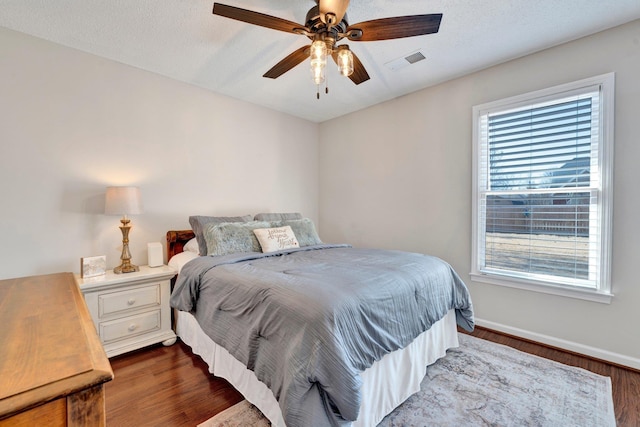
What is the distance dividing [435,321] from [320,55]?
1925 millimetres

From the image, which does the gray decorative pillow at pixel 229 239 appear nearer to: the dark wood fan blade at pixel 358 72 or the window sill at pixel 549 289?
the dark wood fan blade at pixel 358 72

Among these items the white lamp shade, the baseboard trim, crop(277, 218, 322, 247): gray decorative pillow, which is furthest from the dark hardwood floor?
crop(277, 218, 322, 247): gray decorative pillow

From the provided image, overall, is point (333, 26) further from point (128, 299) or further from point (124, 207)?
point (128, 299)

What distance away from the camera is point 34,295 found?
3.21ft

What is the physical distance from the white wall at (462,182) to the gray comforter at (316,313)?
88cm

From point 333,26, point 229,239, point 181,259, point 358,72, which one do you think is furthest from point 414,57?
point 181,259

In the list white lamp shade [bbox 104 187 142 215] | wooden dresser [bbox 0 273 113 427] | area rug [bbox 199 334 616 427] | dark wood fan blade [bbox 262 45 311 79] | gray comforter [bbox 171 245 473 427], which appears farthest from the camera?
white lamp shade [bbox 104 187 142 215]

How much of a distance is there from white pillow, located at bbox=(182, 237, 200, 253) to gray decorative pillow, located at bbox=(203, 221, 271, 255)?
27cm

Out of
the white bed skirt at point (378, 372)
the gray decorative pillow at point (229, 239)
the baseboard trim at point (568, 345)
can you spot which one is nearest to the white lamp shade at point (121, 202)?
the gray decorative pillow at point (229, 239)

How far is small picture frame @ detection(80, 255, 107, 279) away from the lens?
2.30m

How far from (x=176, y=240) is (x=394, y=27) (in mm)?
2668

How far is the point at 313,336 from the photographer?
1270 millimetres

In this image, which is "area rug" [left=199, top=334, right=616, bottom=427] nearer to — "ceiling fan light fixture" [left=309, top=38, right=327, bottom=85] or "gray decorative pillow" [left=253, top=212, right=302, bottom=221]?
"gray decorative pillow" [left=253, top=212, right=302, bottom=221]

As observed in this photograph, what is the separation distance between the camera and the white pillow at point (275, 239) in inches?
107
